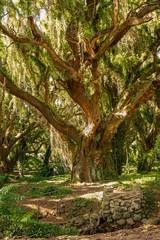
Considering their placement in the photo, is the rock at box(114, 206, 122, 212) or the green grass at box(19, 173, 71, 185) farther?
the green grass at box(19, 173, 71, 185)

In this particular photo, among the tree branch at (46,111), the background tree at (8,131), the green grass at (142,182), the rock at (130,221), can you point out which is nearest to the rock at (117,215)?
the rock at (130,221)

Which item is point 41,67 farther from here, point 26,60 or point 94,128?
point 94,128

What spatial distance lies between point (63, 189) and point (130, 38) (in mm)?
6368

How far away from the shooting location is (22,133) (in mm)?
12602

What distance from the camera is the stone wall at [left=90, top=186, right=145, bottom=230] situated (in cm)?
386

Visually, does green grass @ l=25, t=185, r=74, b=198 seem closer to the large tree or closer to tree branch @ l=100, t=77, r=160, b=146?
the large tree

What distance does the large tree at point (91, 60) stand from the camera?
657 cm

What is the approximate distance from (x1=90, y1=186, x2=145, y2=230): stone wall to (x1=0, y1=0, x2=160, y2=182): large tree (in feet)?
10.9

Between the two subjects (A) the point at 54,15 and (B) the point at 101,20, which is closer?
(A) the point at 54,15

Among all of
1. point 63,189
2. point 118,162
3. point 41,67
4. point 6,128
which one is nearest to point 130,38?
point 41,67

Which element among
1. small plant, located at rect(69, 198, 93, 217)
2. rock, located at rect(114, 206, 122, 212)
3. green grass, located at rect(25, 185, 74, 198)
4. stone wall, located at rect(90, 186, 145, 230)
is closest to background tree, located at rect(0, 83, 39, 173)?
green grass, located at rect(25, 185, 74, 198)

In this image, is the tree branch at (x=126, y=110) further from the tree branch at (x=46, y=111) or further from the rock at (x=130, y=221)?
the rock at (x=130, y=221)

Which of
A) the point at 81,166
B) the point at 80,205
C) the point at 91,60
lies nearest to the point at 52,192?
the point at 80,205

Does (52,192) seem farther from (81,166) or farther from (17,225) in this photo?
(17,225)
